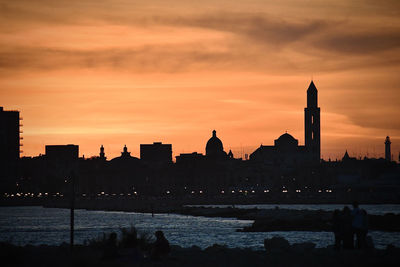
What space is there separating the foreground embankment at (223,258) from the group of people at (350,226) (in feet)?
2.45

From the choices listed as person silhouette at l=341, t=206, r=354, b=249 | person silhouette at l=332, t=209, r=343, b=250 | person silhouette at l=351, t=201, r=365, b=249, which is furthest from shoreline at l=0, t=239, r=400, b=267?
person silhouette at l=351, t=201, r=365, b=249

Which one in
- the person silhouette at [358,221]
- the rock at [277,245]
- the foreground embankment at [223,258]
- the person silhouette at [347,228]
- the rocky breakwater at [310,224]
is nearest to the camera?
the foreground embankment at [223,258]

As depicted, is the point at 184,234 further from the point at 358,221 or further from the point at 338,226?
the point at 358,221

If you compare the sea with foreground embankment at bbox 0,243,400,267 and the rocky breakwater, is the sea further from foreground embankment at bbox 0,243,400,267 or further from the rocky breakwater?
foreground embankment at bbox 0,243,400,267

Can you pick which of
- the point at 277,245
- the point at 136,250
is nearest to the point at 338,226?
the point at 277,245

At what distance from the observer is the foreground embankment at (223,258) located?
31859mm

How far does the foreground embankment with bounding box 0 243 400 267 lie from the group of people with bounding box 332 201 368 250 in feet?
2.45

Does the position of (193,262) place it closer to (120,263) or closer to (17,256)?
(120,263)

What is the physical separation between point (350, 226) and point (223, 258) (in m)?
5.35

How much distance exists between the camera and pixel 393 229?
76.1 meters

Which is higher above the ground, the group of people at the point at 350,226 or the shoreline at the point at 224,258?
the group of people at the point at 350,226

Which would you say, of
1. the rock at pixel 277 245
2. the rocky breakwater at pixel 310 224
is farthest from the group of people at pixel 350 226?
the rocky breakwater at pixel 310 224

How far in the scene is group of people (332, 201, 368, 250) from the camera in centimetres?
3469

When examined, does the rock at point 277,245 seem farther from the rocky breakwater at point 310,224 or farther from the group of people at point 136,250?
the rocky breakwater at point 310,224
